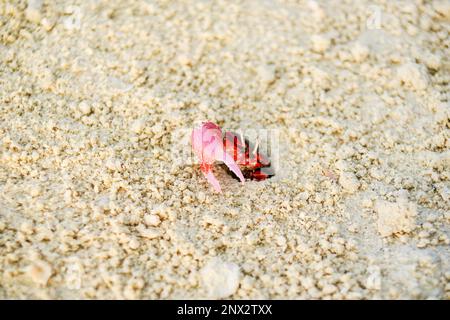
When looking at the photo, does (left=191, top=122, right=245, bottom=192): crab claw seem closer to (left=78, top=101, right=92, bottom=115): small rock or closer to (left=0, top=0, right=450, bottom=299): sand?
(left=0, top=0, right=450, bottom=299): sand

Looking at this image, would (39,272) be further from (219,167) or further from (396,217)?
(396,217)

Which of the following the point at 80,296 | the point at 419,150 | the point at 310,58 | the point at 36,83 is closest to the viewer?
the point at 80,296

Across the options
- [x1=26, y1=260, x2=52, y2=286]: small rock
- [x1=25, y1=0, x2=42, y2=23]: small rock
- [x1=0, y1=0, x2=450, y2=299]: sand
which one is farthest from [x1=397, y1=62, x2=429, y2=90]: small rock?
[x1=25, y1=0, x2=42, y2=23]: small rock

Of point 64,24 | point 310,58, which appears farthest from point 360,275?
point 64,24

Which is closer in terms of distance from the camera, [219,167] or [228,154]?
[228,154]

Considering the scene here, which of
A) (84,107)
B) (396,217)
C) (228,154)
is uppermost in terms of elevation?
(84,107)

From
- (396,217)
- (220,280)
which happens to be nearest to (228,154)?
(220,280)

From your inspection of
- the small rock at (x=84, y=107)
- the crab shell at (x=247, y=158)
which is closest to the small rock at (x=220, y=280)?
the crab shell at (x=247, y=158)
